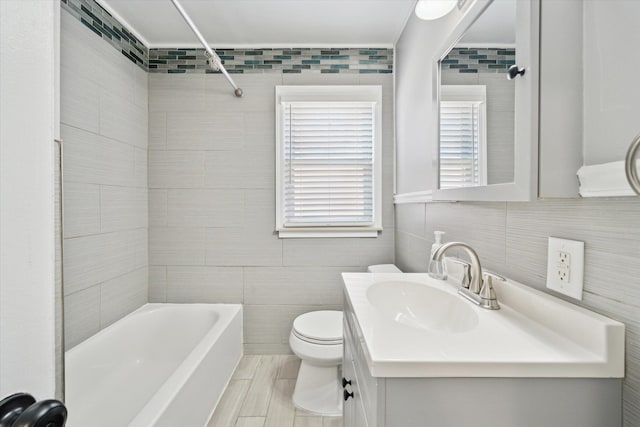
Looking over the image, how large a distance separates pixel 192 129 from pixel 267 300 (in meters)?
1.44

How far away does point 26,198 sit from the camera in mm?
319

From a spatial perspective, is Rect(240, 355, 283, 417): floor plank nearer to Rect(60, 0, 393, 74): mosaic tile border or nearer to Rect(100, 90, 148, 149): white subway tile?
Rect(100, 90, 148, 149): white subway tile

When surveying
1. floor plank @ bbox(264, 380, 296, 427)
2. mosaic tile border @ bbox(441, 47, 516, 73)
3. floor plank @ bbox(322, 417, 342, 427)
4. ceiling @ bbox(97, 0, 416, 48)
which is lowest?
floor plank @ bbox(322, 417, 342, 427)

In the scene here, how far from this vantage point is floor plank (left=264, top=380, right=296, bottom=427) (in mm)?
1637

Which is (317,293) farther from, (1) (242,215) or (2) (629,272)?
(2) (629,272)

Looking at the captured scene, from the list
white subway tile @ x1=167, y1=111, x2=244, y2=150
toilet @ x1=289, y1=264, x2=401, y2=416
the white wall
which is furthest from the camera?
white subway tile @ x1=167, y1=111, x2=244, y2=150

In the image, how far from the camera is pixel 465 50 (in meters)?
1.12

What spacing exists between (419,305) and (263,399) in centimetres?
125

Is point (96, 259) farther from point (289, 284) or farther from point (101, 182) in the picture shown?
point (289, 284)

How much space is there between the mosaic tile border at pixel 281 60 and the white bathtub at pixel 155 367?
183cm

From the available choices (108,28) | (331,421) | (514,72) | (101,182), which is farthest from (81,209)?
(514,72)

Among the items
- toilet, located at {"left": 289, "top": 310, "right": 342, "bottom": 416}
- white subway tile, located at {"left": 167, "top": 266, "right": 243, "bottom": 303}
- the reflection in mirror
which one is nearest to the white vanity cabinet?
the reflection in mirror

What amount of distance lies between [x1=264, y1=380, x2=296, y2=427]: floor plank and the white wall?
1578mm

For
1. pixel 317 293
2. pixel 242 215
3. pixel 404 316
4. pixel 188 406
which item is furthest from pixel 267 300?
Answer: pixel 404 316
